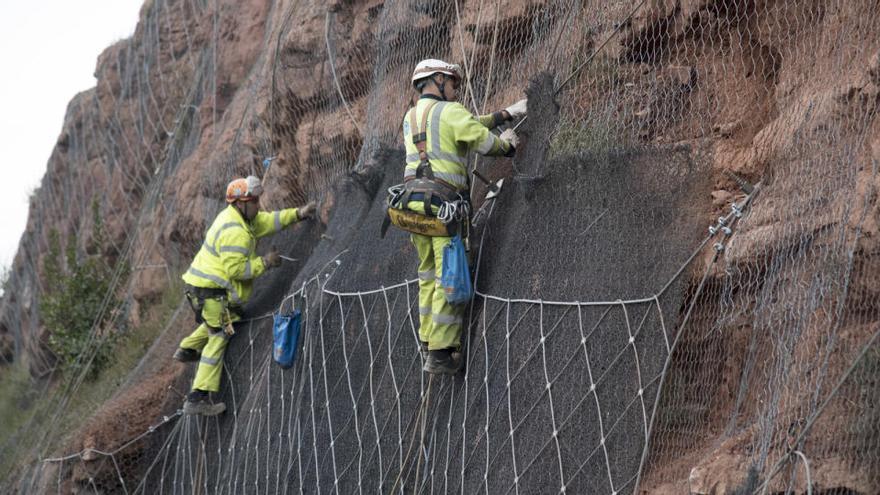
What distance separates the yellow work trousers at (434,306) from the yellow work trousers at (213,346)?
2.53 metres

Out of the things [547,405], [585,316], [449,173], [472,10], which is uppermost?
[472,10]

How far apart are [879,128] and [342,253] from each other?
413cm

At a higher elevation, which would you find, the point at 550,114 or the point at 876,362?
the point at 550,114

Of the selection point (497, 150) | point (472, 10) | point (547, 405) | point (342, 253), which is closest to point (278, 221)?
point (342, 253)

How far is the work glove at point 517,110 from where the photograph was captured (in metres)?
7.10

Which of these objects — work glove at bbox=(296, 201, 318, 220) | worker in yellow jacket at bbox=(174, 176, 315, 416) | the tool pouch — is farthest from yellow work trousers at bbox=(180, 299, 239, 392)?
the tool pouch

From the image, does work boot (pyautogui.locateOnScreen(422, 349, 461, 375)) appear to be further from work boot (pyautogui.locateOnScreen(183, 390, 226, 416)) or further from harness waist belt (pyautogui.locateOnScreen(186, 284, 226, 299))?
work boot (pyautogui.locateOnScreen(183, 390, 226, 416))

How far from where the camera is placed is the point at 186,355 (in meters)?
9.47

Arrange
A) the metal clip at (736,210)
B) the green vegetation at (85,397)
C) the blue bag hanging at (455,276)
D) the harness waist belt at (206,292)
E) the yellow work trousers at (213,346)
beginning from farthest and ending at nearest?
the green vegetation at (85,397)
the yellow work trousers at (213,346)
the harness waist belt at (206,292)
the blue bag hanging at (455,276)
the metal clip at (736,210)

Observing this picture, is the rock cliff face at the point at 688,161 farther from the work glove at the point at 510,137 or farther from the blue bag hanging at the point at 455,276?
the blue bag hanging at the point at 455,276

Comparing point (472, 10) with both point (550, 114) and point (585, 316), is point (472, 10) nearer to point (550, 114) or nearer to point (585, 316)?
point (550, 114)

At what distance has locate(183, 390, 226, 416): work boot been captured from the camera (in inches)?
360

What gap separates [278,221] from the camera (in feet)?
29.8

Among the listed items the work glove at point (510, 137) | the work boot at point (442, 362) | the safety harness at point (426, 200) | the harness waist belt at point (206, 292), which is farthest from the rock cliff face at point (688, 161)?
the harness waist belt at point (206, 292)
